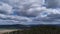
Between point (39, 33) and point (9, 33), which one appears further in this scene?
point (39, 33)

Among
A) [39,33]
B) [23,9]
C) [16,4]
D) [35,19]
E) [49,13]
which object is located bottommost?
[39,33]

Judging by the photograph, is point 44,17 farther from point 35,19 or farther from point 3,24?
point 3,24

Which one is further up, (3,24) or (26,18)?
(26,18)

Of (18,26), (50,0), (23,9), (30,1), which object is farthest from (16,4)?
(50,0)

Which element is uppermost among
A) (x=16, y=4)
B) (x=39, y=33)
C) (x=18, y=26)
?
(x=16, y=4)

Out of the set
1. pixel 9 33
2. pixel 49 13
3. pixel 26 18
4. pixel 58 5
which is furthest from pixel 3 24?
pixel 58 5

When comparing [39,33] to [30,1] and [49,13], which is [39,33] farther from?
[30,1]

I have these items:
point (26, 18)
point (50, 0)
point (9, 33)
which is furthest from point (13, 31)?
point (50, 0)

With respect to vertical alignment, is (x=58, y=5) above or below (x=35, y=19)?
above
